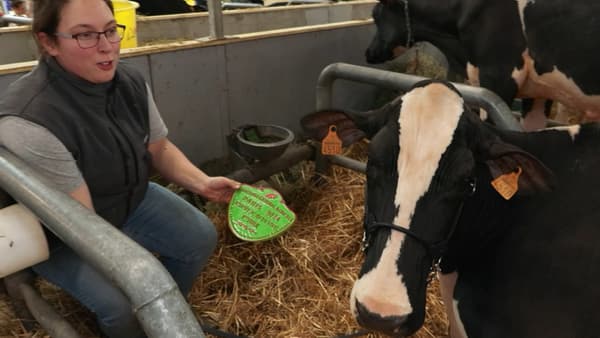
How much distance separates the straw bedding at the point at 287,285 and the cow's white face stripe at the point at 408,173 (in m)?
0.96

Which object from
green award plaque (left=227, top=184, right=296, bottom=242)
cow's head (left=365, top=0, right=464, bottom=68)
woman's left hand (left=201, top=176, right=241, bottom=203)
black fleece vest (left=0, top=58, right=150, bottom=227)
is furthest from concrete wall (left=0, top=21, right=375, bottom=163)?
green award plaque (left=227, top=184, right=296, bottom=242)

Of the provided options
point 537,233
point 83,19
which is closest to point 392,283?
point 537,233

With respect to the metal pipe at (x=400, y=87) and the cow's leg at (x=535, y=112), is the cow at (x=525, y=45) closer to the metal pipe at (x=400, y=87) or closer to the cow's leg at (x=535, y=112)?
the cow's leg at (x=535, y=112)

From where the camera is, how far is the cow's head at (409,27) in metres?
3.76

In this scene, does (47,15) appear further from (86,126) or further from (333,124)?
(333,124)

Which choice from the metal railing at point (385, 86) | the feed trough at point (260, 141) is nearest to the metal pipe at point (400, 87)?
the metal railing at point (385, 86)

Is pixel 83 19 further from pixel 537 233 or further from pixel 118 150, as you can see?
pixel 537 233

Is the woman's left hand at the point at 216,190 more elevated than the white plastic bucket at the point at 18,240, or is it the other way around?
the white plastic bucket at the point at 18,240

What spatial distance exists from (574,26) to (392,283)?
2.54 m

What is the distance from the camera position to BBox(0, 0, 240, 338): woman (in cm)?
156

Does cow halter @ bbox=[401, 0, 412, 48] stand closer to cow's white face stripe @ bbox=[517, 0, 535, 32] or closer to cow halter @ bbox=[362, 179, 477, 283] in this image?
cow's white face stripe @ bbox=[517, 0, 535, 32]

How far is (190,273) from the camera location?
2168 millimetres

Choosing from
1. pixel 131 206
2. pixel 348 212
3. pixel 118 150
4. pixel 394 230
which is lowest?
pixel 348 212

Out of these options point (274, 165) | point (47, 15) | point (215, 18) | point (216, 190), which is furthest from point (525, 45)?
point (47, 15)
